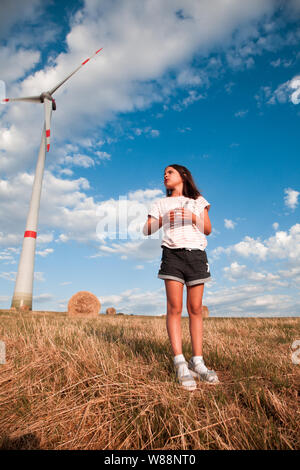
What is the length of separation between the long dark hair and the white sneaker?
1.83 metres

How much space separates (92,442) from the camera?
6.06 ft

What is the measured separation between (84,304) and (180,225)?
50.5 feet

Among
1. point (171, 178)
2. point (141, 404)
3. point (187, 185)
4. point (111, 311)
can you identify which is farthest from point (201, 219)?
point (111, 311)

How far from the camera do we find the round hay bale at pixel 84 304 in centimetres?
1739

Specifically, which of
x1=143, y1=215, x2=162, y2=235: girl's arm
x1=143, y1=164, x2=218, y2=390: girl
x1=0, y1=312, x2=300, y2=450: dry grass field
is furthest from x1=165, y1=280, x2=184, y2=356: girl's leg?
x1=143, y1=215, x2=162, y2=235: girl's arm

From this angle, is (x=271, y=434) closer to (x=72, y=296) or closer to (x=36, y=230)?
(x=72, y=296)

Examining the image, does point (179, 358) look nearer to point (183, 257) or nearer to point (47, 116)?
point (183, 257)

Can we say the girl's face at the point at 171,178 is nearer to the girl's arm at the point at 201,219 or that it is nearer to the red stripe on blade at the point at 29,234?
the girl's arm at the point at 201,219

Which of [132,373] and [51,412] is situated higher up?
[132,373]

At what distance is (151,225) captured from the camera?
345 cm

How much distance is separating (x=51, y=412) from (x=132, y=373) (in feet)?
2.58

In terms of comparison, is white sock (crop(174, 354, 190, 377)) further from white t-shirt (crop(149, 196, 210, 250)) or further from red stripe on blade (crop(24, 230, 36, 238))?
red stripe on blade (crop(24, 230, 36, 238))

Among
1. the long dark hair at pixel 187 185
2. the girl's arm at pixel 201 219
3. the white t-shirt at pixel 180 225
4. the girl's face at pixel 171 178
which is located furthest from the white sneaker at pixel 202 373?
the girl's face at pixel 171 178
